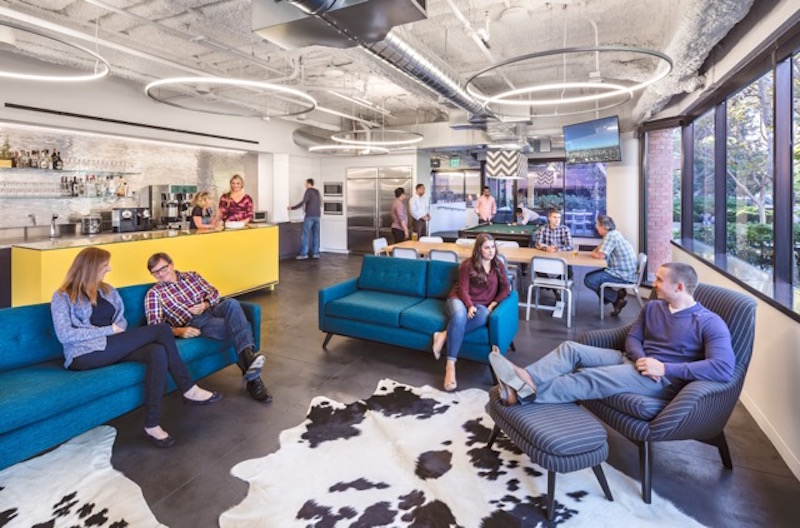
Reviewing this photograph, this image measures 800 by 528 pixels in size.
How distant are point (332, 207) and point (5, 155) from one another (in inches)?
273

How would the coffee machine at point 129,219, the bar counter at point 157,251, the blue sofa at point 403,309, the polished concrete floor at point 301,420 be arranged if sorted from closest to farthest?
the polished concrete floor at point 301,420
the blue sofa at point 403,309
the bar counter at point 157,251
the coffee machine at point 129,219

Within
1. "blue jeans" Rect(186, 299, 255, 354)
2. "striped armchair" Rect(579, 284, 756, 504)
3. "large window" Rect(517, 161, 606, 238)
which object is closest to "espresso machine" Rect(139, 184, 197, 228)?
"blue jeans" Rect(186, 299, 255, 354)

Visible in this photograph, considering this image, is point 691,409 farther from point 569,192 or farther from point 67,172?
point 569,192

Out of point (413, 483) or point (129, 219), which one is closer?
point (413, 483)

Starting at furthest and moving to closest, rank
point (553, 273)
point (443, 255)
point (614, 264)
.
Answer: point (443, 255) < point (614, 264) < point (553, 273)

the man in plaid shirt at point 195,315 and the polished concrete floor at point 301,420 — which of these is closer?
the polished concrete floor at point 301,420

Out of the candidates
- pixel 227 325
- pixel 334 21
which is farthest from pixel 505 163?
pixel 227 325

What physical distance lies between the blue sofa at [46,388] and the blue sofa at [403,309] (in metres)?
1.45

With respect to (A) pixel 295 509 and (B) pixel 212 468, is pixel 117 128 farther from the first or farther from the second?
(A) pixel 295 509

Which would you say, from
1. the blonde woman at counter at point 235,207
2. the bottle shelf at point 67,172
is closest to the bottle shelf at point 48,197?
the bottle shelf at point 67,172

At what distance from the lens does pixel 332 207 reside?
1221cm

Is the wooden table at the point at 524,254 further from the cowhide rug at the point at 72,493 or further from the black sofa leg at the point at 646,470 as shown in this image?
the cowhide rug at the point at 72,493

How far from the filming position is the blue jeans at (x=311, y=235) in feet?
35.3

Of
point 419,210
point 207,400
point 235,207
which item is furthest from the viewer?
point 419,210
